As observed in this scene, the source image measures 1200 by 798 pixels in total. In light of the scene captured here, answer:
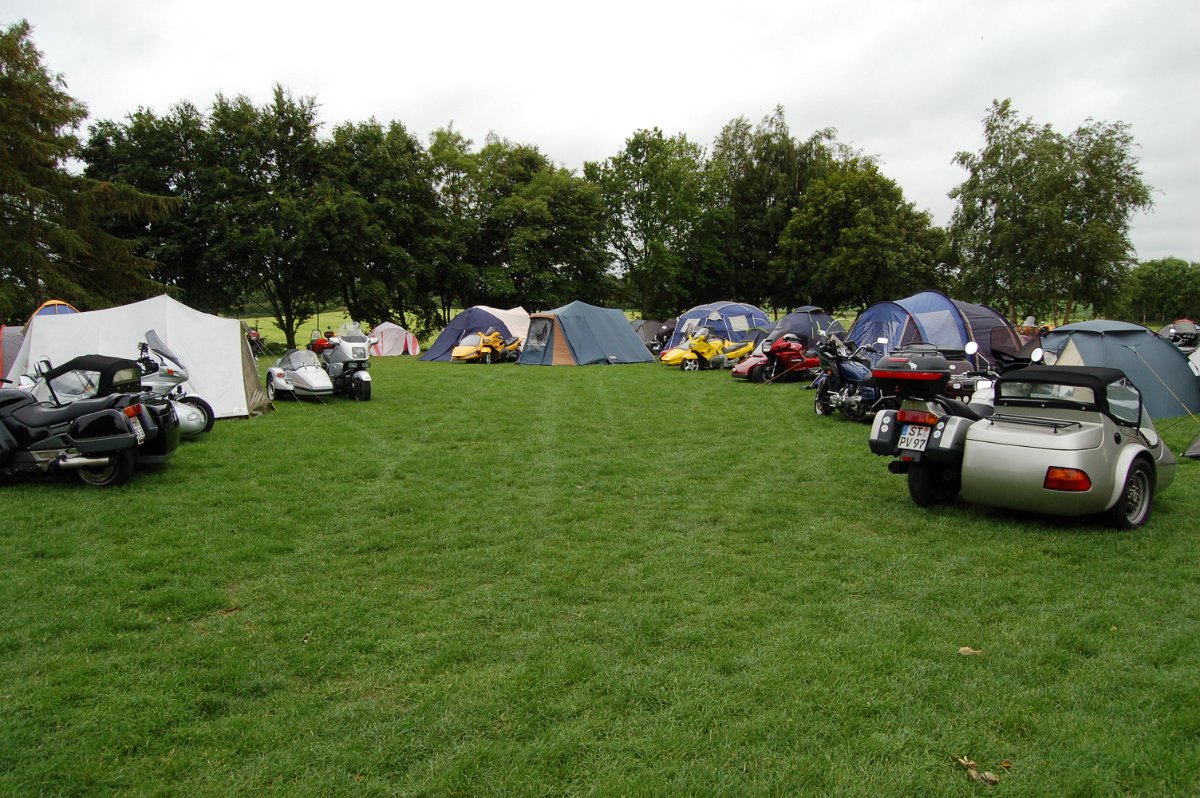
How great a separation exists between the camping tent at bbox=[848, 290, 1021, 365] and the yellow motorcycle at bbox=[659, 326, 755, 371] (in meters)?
5.04

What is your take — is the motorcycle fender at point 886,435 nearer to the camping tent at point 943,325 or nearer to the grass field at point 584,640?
the grass field at point 584,640

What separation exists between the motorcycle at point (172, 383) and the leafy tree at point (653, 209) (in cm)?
2907

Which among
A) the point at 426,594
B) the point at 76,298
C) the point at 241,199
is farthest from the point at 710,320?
the point at 426,594

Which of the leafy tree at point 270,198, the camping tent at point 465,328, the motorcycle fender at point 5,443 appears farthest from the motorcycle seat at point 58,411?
the leafy tree at point 270,198

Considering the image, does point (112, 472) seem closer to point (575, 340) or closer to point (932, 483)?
point (932, 483)

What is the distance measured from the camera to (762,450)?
30.0ft

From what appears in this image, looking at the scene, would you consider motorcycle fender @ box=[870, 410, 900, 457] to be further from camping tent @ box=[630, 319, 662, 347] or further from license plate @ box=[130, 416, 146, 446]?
camping tent @ box=[630, 319, 662, 347]

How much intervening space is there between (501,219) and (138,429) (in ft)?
97.4

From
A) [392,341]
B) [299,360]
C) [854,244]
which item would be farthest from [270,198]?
[854,244]

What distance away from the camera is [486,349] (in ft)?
77.9

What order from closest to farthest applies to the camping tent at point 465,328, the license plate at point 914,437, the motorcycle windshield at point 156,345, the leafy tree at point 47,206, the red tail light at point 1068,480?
the red tail light at point 1068,480
the license plate at point 914,437
the motorcycle windshield at point 156,345
the leafy tree at point 47,206
the camping tent at point 465,328

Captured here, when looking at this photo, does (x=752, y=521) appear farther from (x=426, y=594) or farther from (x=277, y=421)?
(x=277, y=421)

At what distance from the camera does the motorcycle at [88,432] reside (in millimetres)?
6789

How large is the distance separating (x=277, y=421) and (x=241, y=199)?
734 inches
